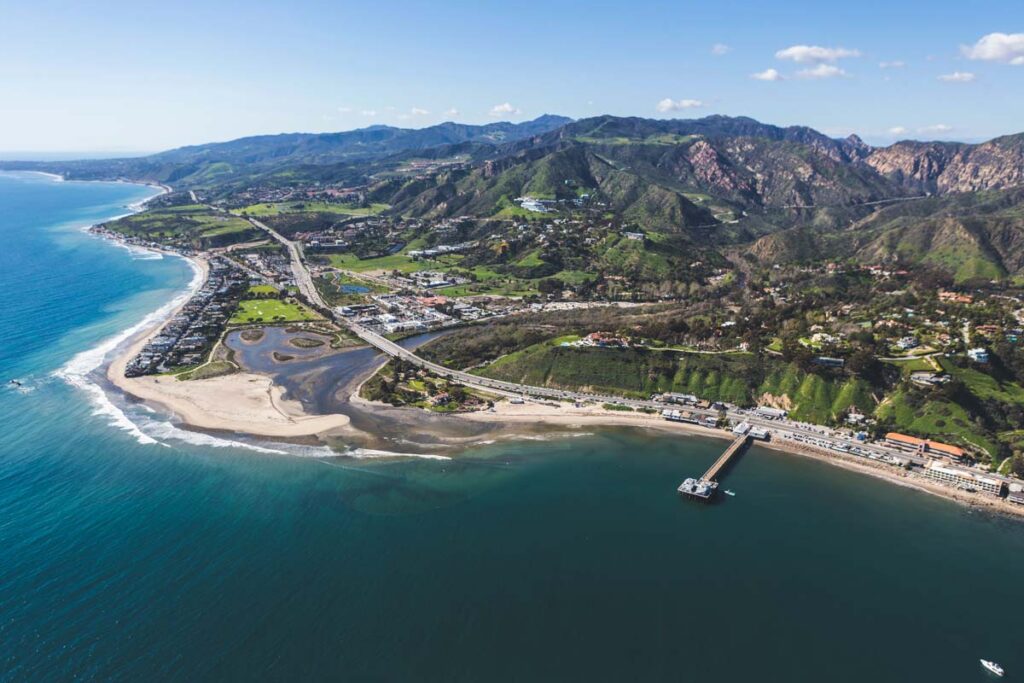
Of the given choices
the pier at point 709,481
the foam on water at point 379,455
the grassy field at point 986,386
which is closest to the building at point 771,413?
the pier at point 709,481

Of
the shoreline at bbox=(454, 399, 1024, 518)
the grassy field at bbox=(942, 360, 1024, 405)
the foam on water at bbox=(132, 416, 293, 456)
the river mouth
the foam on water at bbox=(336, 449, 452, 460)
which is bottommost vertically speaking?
the shoreline at bbox=(454, 399, 1024, 518)

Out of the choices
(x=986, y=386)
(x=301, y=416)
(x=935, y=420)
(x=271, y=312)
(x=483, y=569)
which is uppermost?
(x=986, y=386)

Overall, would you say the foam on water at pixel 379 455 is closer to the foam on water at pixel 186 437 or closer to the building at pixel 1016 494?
the foam on water at pixel 186 437

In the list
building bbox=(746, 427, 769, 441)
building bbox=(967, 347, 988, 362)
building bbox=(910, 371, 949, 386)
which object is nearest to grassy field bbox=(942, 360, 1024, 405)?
building bbox=(967, 347, 988, 362)

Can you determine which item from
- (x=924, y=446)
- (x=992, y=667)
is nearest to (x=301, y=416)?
(x=992, y=667)

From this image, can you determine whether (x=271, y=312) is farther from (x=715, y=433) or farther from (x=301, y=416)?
(x=715, y=433)

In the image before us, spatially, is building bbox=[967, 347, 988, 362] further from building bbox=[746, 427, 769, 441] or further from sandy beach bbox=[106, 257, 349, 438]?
sandy beach bbox=[106, 257, 349, 438]

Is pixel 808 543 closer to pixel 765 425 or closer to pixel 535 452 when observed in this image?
pixel 765 425
